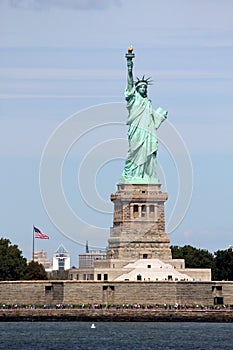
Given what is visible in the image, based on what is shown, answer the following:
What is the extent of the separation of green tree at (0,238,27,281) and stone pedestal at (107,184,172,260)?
910 centimetres

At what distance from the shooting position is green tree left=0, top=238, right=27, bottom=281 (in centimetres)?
12631

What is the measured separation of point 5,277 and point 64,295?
13549 mm

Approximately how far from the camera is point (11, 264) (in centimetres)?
12694

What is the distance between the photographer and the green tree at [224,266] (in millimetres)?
129250

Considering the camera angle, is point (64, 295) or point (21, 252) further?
point (21, 252)

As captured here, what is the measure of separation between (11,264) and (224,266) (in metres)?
17.9

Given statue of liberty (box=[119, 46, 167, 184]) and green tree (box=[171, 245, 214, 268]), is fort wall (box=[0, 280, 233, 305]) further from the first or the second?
green tree (box=[171, 245, 214, 268])

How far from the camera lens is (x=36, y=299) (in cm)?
11425

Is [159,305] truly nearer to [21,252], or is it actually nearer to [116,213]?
[116,213]

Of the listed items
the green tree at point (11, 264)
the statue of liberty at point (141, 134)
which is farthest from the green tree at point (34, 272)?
the statue of liberty at point (141, 134)

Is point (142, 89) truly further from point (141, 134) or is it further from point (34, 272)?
point (34, 272)

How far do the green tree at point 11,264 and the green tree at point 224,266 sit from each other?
16.1m

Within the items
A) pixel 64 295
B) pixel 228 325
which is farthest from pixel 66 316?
pixel 228 325

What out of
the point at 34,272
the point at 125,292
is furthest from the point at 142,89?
the point at 34,272
